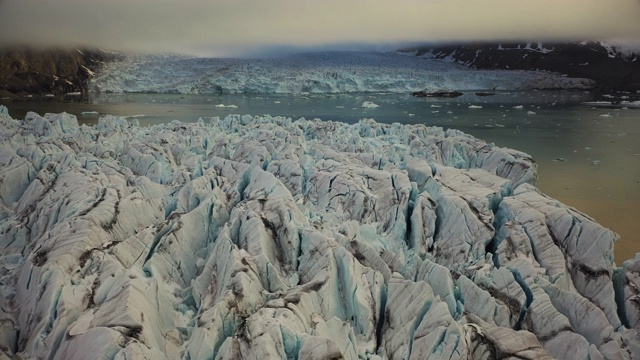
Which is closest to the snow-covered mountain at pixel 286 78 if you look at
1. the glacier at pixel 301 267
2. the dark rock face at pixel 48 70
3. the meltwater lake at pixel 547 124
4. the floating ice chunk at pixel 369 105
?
the meltwater lake at pixel 547 124

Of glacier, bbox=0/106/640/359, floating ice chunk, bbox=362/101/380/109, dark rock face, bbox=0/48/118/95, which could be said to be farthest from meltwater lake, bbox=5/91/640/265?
glacier, bbox=0/106/640/359

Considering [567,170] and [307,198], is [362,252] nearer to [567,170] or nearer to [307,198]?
[307,198]

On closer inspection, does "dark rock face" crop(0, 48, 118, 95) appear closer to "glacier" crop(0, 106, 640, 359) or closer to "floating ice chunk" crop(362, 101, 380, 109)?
"floating ice chunk" crop(362, 101, 380, 109)

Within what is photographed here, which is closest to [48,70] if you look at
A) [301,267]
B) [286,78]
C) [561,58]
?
[286,78]

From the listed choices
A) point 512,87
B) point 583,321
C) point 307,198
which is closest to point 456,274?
point 583,321

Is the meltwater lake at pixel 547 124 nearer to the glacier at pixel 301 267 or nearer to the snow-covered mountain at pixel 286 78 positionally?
the snow-covered mountain at pixel 286 78

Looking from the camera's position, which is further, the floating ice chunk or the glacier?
the floating ice chunk
